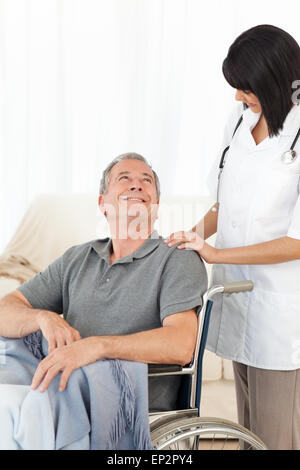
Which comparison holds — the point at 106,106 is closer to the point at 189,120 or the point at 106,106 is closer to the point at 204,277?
the point at 189,120

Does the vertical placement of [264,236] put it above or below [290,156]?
below

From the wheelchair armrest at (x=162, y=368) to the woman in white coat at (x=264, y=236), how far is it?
12.1 inches

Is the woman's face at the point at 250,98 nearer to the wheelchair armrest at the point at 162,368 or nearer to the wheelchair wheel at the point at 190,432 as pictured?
the wheelchair armrest at the point at 162,368

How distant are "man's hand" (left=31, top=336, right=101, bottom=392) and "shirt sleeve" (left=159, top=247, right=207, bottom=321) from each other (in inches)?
9.1

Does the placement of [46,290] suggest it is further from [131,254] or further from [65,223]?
[65,223]

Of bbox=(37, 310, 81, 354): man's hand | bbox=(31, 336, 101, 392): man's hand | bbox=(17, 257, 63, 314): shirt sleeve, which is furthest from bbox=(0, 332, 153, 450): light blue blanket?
bbox=(17, 257, 63, 314): shirt sleeve

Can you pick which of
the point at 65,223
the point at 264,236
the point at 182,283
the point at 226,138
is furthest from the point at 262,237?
the point at 65,223

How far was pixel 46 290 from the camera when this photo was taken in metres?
1.63

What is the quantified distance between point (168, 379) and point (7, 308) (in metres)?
0.46

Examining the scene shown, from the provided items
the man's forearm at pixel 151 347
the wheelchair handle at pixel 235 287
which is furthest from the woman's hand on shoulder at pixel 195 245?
the man's forearm at pixel 151 347

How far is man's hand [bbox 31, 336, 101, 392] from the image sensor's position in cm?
120

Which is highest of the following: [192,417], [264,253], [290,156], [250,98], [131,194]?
[250,98]

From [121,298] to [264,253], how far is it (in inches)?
15.4

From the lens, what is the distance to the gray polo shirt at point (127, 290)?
143cm
